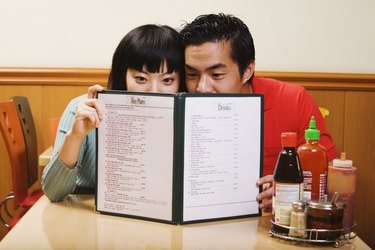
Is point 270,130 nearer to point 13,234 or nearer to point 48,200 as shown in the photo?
point 48,200

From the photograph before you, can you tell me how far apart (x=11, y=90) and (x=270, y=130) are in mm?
1707

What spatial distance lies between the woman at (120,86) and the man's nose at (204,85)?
56 mm

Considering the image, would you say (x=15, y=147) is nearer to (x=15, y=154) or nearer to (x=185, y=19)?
(x=15, y=154)

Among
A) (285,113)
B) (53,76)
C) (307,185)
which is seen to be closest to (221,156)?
(307,185)

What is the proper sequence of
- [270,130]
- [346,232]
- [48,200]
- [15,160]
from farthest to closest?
1. [15,160]
2. [270,130]
3. [48,200]
4. [346,232]

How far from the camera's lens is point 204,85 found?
69.1 inches

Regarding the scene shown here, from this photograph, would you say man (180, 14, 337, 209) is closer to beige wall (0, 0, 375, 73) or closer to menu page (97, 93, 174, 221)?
menu page (97, 93, 174, 221)

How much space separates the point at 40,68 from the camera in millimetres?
3020

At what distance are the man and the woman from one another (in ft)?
0.16

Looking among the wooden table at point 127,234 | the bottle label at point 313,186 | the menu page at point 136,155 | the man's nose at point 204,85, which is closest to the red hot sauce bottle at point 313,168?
the bottle label at point 313,186

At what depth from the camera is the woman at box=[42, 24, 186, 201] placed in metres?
1.47

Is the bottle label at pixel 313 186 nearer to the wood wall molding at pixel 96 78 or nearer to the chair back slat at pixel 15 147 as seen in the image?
the chair back slat at pixel 15 147

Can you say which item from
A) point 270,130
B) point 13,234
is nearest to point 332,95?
point 270,130

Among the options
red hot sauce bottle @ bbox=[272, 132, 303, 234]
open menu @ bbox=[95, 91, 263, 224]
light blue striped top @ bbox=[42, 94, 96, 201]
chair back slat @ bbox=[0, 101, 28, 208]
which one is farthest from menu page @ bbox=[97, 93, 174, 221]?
chair back slat @ bbox=[0, 101, 28, 208]
